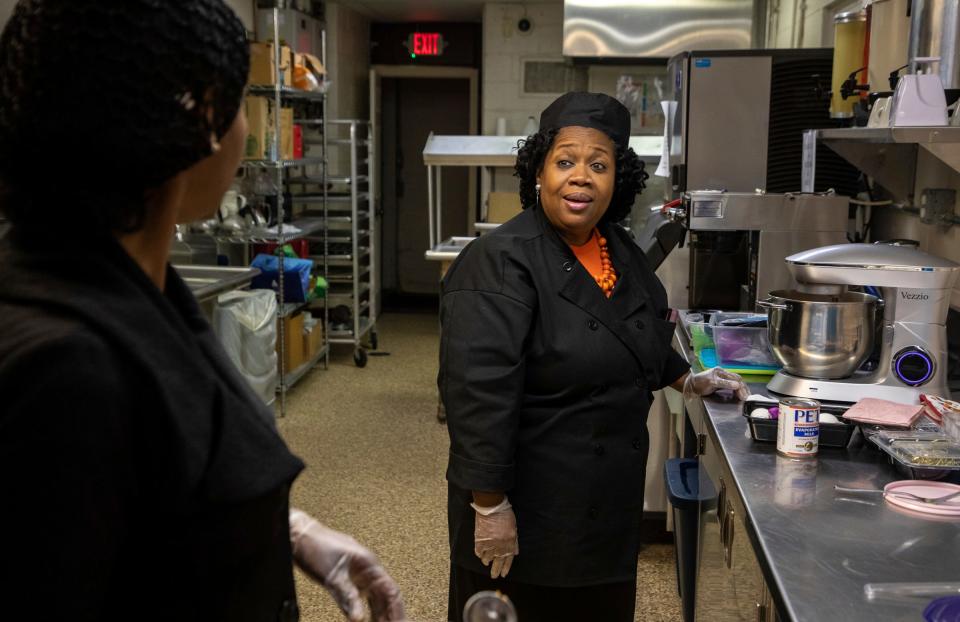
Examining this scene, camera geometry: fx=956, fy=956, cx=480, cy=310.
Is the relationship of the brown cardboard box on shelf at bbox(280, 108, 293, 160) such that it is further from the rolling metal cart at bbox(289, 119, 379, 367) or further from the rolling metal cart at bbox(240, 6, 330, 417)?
the rolling metal cart at bbox(289, 119, 379, 367)

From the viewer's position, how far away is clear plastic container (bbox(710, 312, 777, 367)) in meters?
2.24

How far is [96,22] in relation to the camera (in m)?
0.70

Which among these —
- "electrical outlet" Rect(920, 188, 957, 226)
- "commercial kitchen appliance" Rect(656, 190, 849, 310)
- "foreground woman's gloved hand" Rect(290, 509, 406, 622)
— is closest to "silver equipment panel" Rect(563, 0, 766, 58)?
"commercial kitchen appliance" Rect(656, 190, 849, 310)

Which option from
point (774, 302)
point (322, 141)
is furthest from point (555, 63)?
point (774, 302)

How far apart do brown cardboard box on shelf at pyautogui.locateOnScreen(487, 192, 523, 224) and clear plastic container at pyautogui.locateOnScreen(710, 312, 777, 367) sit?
3061 millimetres

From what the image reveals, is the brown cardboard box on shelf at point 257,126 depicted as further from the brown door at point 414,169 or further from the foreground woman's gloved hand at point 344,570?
the foreground woman's gloved hand at point 344,570

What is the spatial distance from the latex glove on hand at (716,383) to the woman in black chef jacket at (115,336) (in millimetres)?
1361

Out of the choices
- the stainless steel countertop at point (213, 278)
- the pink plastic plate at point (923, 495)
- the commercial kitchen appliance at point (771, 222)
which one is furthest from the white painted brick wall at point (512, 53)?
the pink plastic plate at point (923, 495)

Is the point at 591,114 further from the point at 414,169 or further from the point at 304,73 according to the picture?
the point at 414,169

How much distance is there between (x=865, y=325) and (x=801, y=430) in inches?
15.0

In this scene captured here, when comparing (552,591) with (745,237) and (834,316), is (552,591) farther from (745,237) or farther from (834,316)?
(745,237)

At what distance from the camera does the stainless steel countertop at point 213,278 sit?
12.3 feet

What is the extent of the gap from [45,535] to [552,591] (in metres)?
1.39

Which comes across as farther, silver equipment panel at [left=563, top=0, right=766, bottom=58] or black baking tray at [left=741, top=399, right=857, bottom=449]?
silver equipment panel at [left=563, top=0, right=766, bottom=58]
